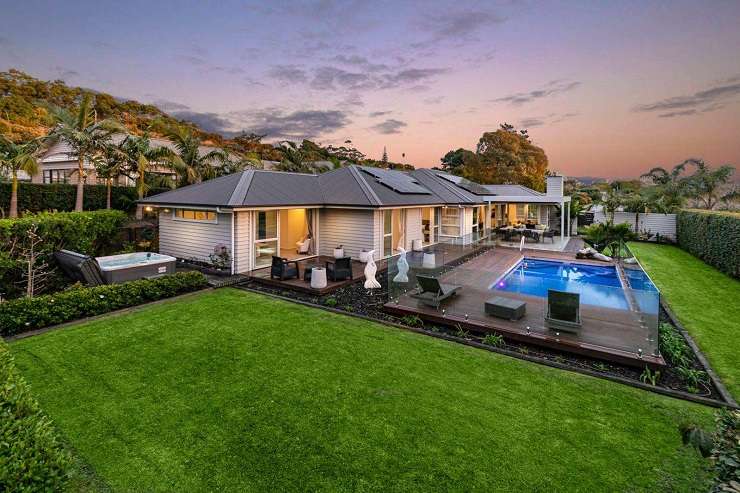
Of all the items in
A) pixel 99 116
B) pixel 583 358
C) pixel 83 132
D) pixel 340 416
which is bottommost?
pixel 340 416

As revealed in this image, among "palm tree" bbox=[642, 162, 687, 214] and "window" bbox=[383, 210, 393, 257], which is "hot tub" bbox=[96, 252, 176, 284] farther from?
"palm tree" bbox=[642, 162, 687, 214]

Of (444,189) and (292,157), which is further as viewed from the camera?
(292,157)

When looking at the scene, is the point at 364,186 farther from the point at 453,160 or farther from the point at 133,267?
the point at 453,160

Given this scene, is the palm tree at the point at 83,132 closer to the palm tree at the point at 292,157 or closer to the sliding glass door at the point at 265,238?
the sliding glass door at the point at 265,238

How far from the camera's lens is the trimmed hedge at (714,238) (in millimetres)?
13828

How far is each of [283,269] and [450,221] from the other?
1244cm

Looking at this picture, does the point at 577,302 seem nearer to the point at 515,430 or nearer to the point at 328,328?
the point at 515,430

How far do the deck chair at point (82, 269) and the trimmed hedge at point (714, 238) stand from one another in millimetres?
22215

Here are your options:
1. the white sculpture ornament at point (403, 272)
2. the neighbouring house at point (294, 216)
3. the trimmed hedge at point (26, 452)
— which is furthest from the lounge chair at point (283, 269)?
the trimmed hedge at point (26, 452)

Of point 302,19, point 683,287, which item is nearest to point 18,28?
point 302,19

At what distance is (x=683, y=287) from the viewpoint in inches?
490

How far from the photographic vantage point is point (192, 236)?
47.5 ft

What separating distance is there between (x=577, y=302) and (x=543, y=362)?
1698 millimetres

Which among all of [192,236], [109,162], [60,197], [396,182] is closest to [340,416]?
[192,236]
